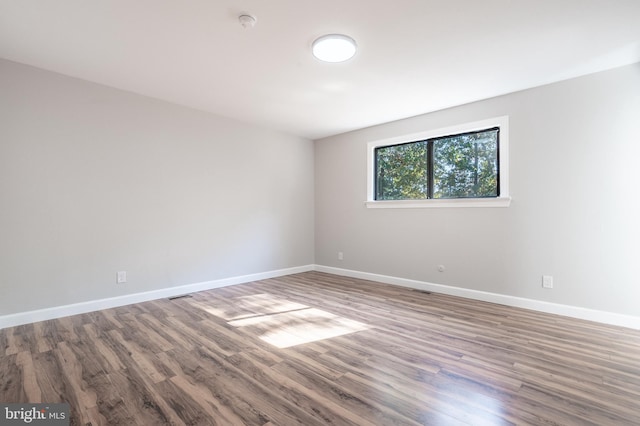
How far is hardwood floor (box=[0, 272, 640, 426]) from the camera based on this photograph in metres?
1.54

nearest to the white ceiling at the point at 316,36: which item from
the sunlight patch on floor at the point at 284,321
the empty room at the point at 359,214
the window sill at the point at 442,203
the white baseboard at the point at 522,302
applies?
the empty room at the point at 359,214

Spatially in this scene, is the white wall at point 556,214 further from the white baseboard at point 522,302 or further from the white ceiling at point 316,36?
the white ceiling at point 316,36

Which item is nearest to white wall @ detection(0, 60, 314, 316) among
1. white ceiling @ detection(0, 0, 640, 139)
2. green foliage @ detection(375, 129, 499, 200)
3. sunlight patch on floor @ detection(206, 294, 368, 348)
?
white ceiling @ detection(0, 0, 640, 139)

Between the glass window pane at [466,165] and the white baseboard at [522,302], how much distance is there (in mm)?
1224

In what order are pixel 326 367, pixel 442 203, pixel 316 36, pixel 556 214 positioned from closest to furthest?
1. pixel 326 367
2. pixel 316 36
3. pixel 556 214
4. pixel 442 203

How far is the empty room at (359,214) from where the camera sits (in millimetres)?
1787

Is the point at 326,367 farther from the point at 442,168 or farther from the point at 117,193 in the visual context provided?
the point at 442,168

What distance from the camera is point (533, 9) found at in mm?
1997

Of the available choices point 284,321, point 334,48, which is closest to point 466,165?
point 334,48

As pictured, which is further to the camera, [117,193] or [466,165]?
[466,165]

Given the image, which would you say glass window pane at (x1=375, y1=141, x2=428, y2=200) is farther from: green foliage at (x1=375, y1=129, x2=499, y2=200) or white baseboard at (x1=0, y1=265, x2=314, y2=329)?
white baseboard at (x1=0, y1=265, x2=314, y2=329)

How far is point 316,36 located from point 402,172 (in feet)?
8.57

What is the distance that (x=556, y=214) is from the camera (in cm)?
309

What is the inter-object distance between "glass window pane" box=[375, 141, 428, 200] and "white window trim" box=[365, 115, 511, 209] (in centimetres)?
11
